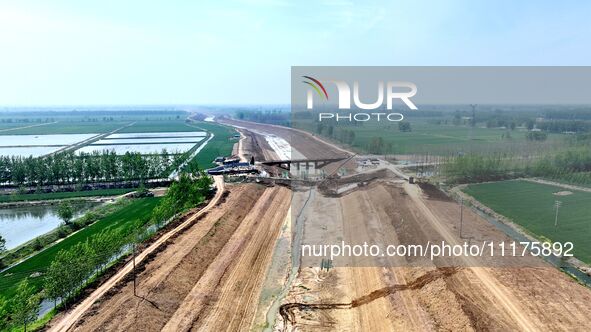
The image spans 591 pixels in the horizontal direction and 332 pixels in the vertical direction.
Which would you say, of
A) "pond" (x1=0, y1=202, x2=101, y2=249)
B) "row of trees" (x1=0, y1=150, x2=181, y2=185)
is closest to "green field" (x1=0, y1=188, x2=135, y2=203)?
"pond" (x1=0, y1=202, x2=101, y2=249)

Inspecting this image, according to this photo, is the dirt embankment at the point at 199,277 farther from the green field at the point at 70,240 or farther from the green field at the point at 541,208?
the green field at the point at 541,208

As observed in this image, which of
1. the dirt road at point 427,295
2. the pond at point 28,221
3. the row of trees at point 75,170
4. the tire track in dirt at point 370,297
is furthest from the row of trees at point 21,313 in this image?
the row of trees at point 75,170

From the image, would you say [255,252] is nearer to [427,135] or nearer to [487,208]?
[487,208]

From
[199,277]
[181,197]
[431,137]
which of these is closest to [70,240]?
[181,197]

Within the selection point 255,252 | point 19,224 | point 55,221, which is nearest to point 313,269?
point 255,252

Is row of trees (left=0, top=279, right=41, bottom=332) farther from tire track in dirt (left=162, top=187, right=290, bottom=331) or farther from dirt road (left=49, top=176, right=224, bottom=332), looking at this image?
tire track in dirt (left=162, top=187, right=290, bottom=331)

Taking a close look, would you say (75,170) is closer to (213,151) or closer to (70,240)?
(70,240)
